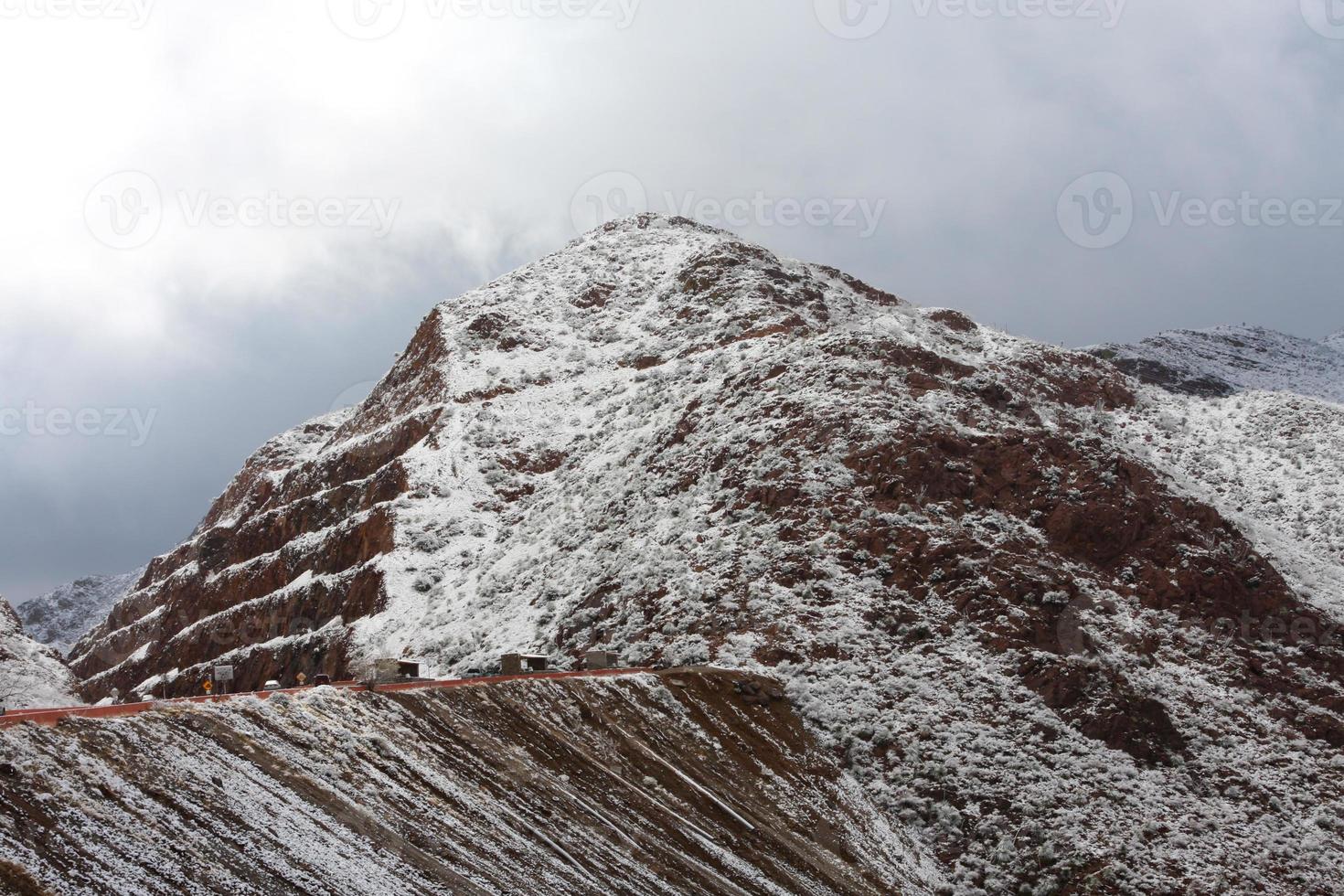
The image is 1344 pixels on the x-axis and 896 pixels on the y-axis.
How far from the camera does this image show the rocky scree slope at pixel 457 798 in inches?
696

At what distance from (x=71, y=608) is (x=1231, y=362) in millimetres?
150257

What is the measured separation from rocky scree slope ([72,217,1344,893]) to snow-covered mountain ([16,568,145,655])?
2792 inches

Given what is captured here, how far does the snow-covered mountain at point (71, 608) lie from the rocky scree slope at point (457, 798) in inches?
4740

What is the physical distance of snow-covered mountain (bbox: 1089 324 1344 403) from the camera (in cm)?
10700

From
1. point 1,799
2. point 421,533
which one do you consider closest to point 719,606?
point 421,533

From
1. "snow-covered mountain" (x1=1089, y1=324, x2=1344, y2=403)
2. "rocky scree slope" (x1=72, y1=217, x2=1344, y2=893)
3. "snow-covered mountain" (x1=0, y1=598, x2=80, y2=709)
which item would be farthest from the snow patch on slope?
"snow-covered mountain" (x1=0, y1=598, x2=80, y2=709)

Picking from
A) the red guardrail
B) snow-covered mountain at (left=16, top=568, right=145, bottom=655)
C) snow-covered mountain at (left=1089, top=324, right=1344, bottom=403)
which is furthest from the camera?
snow-covered mountain at (left=16, top=568, right=145, bottom=655)

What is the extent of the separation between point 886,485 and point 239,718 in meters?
31.0

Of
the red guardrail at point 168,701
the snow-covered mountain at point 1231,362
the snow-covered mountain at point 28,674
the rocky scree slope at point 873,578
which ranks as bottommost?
the snow-covered mountain at point 28,674
